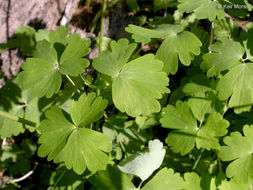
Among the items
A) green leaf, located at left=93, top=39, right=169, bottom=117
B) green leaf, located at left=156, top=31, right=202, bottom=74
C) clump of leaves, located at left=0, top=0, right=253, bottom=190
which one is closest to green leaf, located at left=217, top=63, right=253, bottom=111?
clump of leaves, located at left=0, top=0, right=253, bottom=190

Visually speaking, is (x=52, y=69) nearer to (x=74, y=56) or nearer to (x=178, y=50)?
(x=74, y=56)

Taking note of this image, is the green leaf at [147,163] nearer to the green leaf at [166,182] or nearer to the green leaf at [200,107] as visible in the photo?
the green leaf at [166,182]

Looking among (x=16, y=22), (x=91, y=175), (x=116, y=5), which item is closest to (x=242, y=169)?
(x=91, y=175)

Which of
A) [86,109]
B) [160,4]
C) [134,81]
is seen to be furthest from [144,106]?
[160,4]

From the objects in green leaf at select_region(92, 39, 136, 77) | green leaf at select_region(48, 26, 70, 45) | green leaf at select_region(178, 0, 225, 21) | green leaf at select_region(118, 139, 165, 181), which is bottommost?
green leaf at select_region(118, 139, 165, 181)

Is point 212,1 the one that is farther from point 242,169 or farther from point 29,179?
point 29,179

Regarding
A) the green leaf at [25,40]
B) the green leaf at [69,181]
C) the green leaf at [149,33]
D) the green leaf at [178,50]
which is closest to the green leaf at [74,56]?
the green leaf at [149,33]

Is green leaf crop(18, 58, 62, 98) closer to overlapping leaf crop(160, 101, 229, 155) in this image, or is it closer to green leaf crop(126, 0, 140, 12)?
overlapping leaf crop(160, 101, 229, 155)
